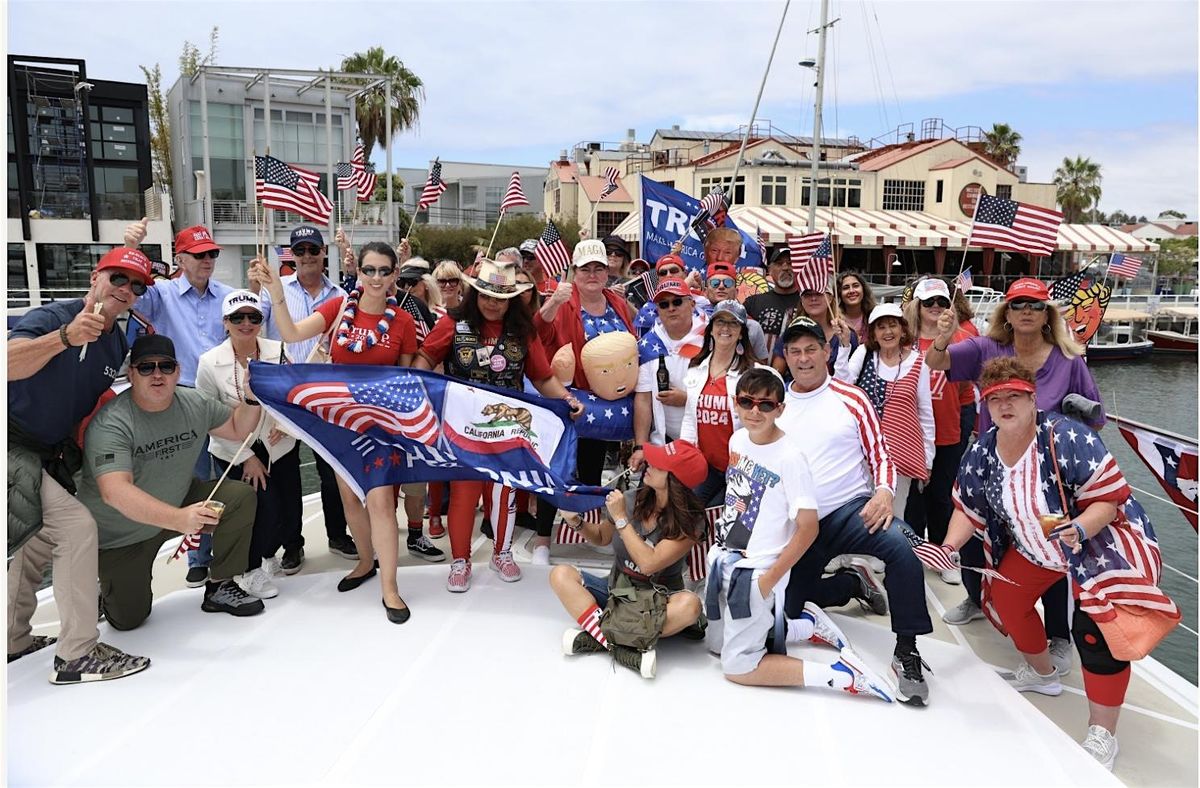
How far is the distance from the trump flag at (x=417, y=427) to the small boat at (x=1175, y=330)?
135 feet

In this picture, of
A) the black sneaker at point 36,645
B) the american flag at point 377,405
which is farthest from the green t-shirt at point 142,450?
the black sneaker at point 36,645

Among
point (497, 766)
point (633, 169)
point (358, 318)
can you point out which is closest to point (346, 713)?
point (497, 766)

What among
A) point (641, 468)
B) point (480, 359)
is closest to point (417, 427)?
point (480, 359)

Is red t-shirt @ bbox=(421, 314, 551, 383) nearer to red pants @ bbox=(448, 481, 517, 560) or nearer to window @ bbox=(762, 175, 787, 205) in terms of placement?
red pants @ bbox=(448, 481, 517, 560)

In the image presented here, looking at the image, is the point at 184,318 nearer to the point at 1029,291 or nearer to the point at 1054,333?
the point at 1029,291

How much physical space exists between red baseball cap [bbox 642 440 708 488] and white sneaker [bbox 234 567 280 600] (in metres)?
2.62

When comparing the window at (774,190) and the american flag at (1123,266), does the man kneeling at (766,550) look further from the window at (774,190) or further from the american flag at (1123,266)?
the window at (774,190)

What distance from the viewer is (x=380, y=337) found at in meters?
4.89

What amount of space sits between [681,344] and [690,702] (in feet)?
7.75

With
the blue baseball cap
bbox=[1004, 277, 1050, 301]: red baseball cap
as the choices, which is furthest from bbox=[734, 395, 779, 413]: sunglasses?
the blue baseball cap

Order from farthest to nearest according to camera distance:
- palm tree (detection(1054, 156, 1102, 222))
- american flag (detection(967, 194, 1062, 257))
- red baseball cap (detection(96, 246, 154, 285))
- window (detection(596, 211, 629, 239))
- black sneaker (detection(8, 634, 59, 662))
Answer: palm tree (detection(1054, 156, 1102, 222)) → window (detection(596, 211, 629, 239)) → american flag (detection(967, 194, 1062, 257)) → black sneaker (detection(8, 634, 59, 662)) → red baseball cap (detection(96, 246, 154, 285))

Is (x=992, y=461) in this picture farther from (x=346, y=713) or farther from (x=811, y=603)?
(x=346, y=713)

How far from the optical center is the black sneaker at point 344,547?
19.4 feet

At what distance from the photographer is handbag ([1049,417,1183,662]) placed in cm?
362
